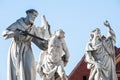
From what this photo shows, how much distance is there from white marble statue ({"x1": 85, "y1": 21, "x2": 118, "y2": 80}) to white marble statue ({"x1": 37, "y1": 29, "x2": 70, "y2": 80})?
2.51 metres

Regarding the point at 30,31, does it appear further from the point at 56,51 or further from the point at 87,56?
Answer: the point at 87,56

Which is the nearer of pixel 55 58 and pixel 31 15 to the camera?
pixel 31 15

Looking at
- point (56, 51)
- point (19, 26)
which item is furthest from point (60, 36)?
point (19, 26)

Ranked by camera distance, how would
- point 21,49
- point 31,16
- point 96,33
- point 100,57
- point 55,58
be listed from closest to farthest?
point 21,49 < point 31,16 < point 55,58 < point 100,57 < point 96,33

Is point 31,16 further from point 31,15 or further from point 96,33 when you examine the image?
point 96,33

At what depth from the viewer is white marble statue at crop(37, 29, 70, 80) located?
17656 mm

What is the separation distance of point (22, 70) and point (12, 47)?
80 cm

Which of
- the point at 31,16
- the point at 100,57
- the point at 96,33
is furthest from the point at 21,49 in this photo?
the point at 96,33

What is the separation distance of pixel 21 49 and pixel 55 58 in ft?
5.70

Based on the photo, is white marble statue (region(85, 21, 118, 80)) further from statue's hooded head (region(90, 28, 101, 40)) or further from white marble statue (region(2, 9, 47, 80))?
white marble statue (region(2, 9, 47, 80))

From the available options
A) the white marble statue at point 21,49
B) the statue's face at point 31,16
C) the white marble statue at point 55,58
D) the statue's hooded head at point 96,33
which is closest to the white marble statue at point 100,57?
the statue's hooded head at point 96,33

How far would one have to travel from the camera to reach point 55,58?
17.9 meters

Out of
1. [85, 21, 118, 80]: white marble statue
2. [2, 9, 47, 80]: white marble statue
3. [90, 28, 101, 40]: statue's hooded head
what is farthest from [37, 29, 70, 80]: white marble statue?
[90, 28, 101, 40]: statue's hooded head

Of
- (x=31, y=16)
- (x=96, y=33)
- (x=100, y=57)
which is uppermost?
(x=31, y=16)
